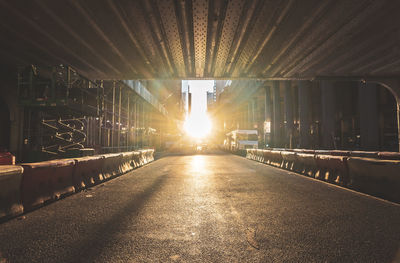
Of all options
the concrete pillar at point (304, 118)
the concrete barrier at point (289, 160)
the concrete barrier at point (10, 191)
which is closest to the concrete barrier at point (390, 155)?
the concrete barrier at point (289, 160)

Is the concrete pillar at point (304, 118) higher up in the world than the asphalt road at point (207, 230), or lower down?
higher up

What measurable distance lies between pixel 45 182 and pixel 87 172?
2.18 meters

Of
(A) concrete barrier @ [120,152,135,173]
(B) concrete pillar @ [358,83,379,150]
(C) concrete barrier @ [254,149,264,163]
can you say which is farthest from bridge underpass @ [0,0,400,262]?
(B) concrete pillar @ [358,83,379,150]

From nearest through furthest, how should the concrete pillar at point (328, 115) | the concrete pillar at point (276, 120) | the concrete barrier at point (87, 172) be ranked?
the concrete barrier at point (87, 172)
the concrete pillar at point (328, 115)
the concrete pillar at point (276, 120)

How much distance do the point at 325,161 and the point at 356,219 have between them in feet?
15.6

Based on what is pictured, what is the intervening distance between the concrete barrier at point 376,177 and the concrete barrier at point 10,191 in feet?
27.0

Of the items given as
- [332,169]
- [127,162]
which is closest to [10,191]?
[127,162]

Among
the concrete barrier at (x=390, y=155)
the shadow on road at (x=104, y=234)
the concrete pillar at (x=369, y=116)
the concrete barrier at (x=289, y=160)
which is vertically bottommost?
the shadow on road at (x=104, y=234)

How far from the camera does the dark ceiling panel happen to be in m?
6.38

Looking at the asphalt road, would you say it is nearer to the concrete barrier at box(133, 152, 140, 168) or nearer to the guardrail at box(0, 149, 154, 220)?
the guardrail at box(0, 149, 154, 220)

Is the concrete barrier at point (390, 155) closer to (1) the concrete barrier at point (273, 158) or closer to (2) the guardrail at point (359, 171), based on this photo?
(2) the guardrail at point (359, 171)

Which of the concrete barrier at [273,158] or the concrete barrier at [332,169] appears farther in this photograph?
the concrete barrier at [273,158]

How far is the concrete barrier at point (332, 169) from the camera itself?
7.37m

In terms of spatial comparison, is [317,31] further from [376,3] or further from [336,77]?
[336,77]
